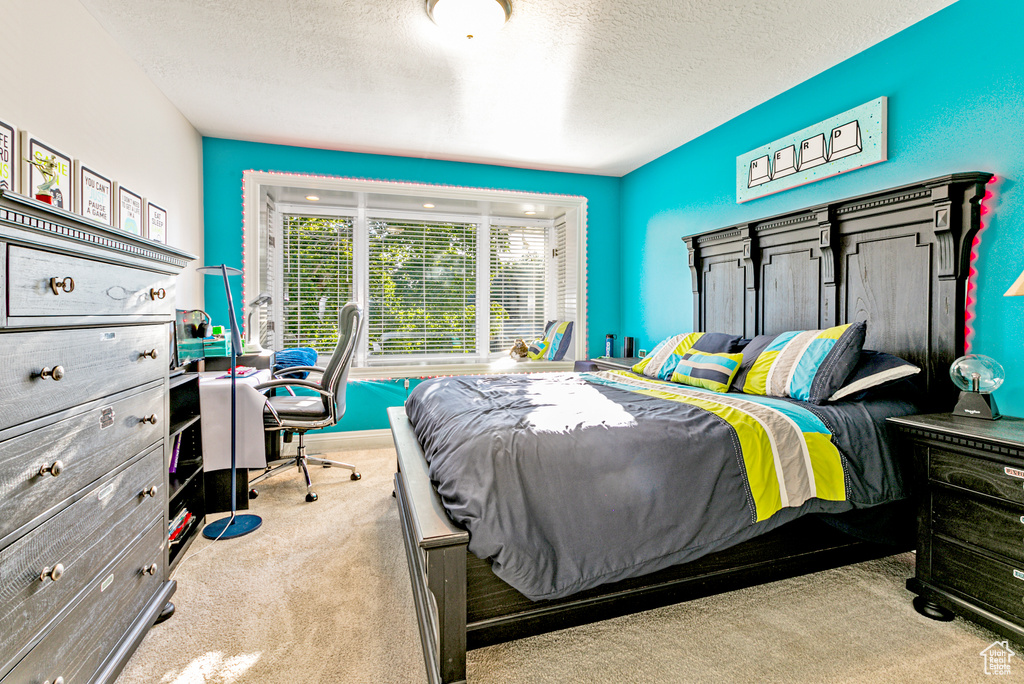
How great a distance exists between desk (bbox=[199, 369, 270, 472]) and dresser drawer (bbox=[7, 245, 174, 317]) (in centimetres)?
114

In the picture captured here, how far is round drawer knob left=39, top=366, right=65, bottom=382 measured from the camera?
1127mm

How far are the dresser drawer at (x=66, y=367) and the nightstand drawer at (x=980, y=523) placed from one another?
2785mm

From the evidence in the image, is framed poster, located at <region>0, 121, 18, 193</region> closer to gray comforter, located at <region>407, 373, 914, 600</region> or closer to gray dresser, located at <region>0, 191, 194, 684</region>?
gray dresser, located at <region>0, 191, 194, 684</region>

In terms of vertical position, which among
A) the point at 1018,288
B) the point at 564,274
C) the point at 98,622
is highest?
the point at 564,274

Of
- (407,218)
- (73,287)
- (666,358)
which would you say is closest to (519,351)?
(407,218)

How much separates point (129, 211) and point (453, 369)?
2635mm

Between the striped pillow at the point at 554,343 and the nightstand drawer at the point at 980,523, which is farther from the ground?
the striped pillow at the point at 554,343

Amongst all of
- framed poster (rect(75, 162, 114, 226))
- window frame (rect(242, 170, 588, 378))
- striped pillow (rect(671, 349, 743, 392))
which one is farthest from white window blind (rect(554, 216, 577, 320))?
framed poster (rect(75, 162, 114, 226))

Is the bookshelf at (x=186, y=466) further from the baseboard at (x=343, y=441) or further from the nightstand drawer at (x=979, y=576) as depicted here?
the nightstand drawer at (x=979, y=576)

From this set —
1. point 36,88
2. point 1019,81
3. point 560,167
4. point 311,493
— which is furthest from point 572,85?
point 311,493

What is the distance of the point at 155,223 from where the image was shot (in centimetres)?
294

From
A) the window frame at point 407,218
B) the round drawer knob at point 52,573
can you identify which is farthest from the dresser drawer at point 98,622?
the window frame at point 407,218

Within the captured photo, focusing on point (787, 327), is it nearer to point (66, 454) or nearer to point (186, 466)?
point (66, 454)

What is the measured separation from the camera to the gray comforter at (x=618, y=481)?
1.47 meters
